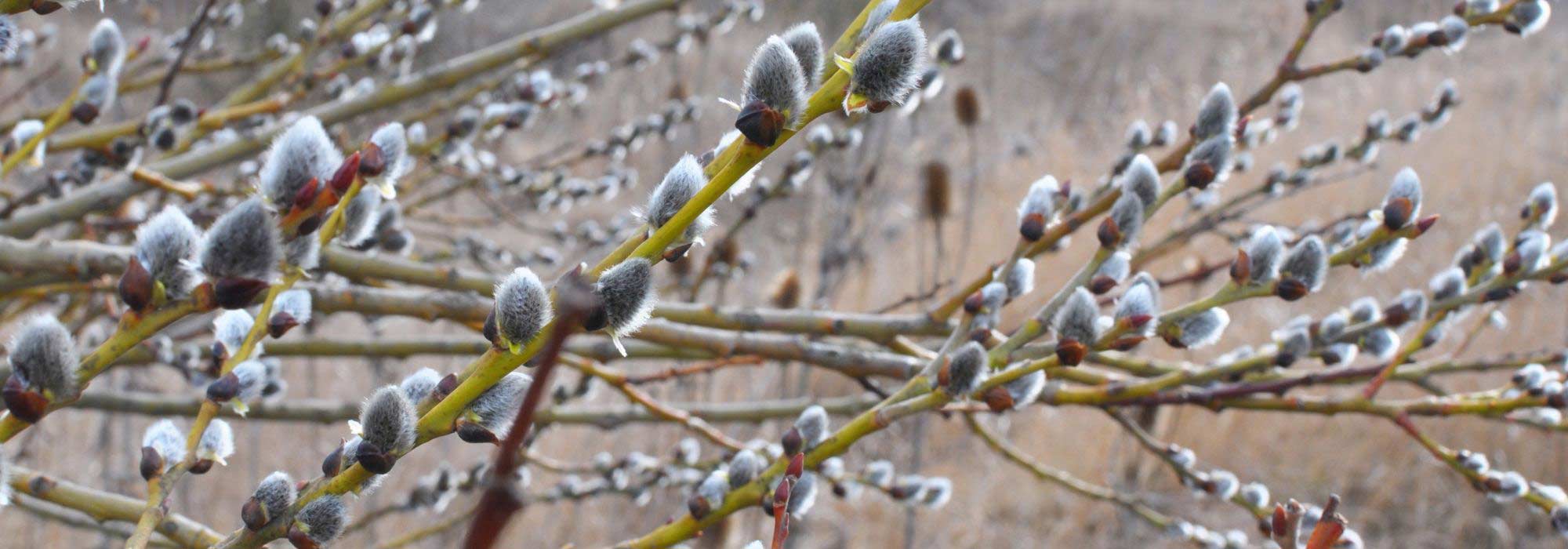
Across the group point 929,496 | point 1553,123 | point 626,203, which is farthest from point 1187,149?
point 1553,123

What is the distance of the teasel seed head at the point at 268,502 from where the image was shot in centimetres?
54

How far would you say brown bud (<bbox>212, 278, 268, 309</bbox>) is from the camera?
43cm

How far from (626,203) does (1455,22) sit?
778 centimetres

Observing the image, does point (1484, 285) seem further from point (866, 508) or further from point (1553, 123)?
point (1553, 123)

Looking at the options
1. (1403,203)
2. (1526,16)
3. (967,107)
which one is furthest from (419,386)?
(967,107)

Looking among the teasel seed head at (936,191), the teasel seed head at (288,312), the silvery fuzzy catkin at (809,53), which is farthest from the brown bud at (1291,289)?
the teasel seed head at (936,191)

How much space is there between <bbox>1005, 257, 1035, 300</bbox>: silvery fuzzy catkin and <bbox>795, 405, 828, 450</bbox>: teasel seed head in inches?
8.6

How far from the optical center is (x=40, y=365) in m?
0.48

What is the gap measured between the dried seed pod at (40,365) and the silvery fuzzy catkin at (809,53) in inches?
14.1

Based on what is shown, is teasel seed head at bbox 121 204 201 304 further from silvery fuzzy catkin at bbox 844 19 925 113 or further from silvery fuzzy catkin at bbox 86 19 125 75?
silvery fuzzy catkin at bbox 86 19 125 75

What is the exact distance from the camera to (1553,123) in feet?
26.5

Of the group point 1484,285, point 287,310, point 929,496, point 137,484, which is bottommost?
point 137,484

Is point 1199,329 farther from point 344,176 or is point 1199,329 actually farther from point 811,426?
point 344,176

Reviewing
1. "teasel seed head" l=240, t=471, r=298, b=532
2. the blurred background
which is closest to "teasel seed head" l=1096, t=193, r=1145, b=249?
"teasel seed head" l=240, t=471, r=298, b=532
